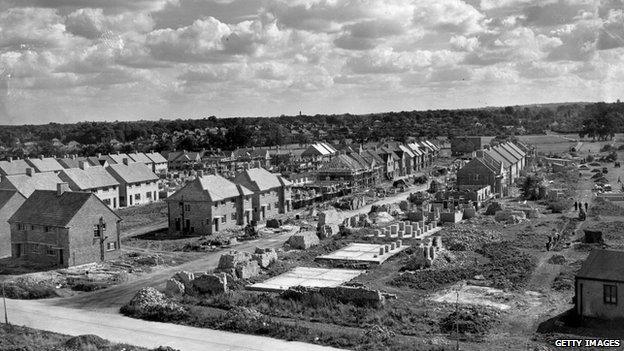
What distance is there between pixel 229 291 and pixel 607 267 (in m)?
21.1

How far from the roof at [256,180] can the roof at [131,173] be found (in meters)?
19.8

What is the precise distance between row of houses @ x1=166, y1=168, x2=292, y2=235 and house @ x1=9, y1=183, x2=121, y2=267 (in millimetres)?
11317

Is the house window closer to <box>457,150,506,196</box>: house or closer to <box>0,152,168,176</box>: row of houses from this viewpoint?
<box>457,150,506,196</box>: house

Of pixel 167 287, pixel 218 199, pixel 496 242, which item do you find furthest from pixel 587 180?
pixel 167 287

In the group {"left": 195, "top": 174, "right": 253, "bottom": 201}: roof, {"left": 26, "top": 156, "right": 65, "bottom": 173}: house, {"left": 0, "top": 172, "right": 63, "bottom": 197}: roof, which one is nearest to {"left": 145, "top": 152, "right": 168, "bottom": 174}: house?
{"left": 26, "top": 156, "right": 65, "bottom": 173}: house

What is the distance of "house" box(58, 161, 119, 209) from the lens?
7531 cm

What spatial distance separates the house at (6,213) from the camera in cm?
5478

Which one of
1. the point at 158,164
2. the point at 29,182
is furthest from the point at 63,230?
the point at 158,164

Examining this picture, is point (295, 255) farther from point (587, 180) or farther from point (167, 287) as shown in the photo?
point (587, 180)

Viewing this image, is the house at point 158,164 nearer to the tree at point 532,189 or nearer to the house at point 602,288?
the tree at point 532,189

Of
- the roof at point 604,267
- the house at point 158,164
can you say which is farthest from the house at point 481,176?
the house at point 158,164

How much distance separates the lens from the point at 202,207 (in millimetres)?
63250

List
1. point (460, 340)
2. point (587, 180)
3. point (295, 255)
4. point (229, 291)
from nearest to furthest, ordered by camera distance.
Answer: point (460, 340), point (229, 291), point (295, 255), point (587, 180)

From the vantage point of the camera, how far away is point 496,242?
56812 mm
